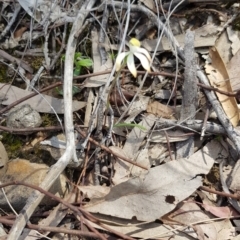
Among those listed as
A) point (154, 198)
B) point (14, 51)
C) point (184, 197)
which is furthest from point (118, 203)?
point (14, 51)

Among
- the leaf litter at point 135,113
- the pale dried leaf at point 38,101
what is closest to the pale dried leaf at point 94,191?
the leaf litter at point 135,113

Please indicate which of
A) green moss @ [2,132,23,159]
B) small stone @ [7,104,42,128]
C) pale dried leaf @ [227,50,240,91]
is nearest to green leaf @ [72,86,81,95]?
small stone @ [7,104,42,128]

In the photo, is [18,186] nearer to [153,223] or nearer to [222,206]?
[153,223]

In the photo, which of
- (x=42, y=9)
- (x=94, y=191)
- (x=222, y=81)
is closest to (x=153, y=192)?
(x=94, y=191)

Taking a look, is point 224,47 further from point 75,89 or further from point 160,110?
point 75,89

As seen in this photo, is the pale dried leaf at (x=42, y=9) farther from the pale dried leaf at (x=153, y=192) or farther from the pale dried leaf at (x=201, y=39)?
the pale dried leaf at (x=153, y=192)

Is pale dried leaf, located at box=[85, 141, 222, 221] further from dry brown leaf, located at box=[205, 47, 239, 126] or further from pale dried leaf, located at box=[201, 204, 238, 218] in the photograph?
dry brown leaf, located at box=[205, 47, 239, 126]
